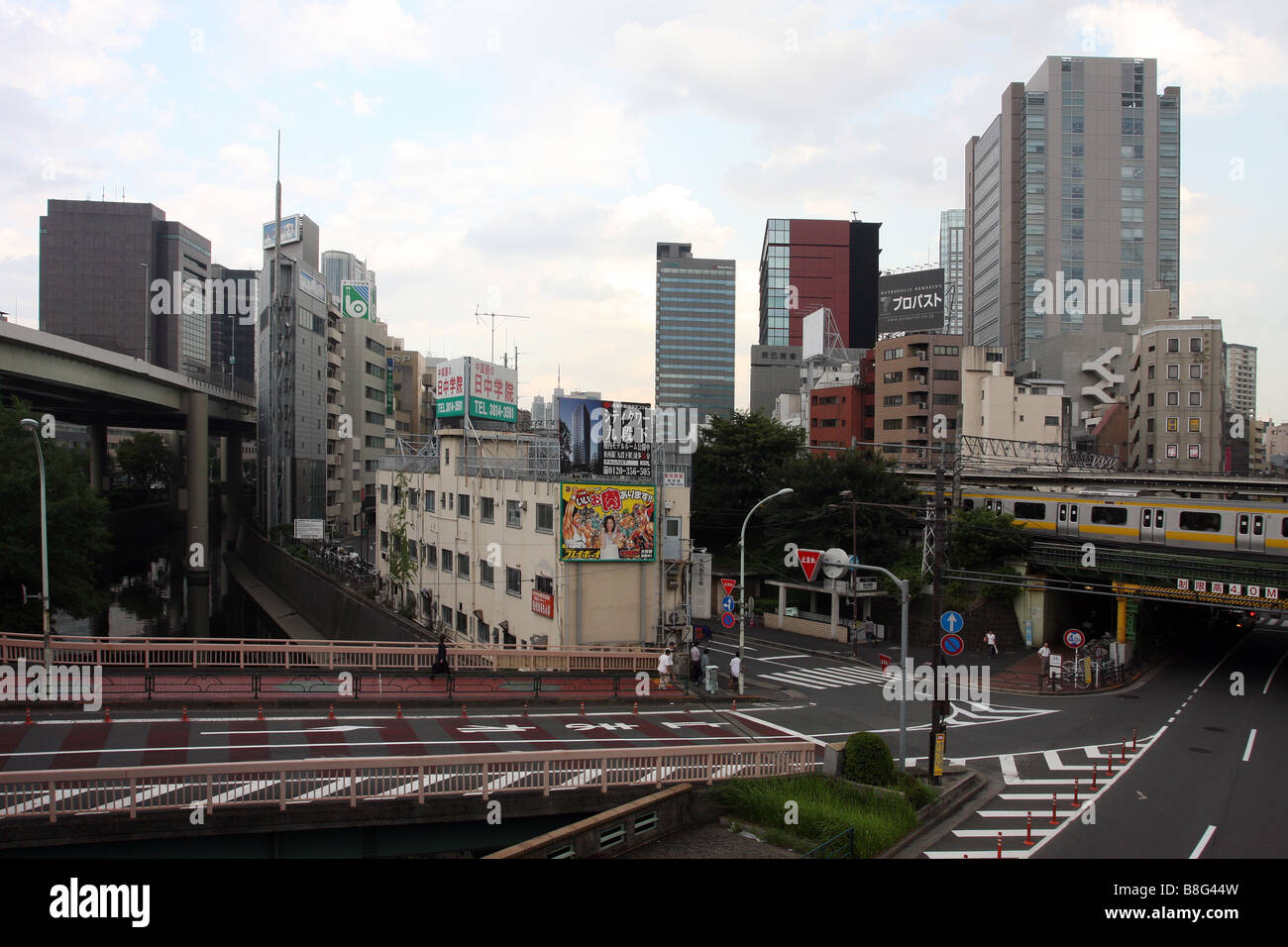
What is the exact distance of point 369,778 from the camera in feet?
45.8

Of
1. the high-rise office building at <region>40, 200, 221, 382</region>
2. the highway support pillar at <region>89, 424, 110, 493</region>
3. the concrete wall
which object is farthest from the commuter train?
the high-rise office building at <region>40, 200, 221, 382</region>

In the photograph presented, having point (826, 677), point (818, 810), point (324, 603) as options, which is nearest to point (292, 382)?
point (324, 603)

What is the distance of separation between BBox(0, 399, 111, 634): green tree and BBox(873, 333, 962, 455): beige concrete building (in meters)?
60.3

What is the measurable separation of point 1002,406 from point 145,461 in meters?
128

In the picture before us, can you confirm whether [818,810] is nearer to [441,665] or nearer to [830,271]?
[441,665]

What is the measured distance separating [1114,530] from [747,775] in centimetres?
2953

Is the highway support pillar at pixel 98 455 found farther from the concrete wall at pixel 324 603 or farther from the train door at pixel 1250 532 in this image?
the train door at pixel 1250 532

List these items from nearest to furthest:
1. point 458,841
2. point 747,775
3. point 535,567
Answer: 1. point 458,841
2. point 747,775
3. point 535,567

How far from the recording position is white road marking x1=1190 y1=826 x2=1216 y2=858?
49.2 feet

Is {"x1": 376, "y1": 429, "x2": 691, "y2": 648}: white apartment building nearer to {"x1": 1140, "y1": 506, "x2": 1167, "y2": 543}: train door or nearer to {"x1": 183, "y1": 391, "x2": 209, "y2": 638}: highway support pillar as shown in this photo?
{"x1": 1140, "y1": 506, "x2": 1167, "y2": 543}: train door

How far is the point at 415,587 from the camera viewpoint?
46.9m
